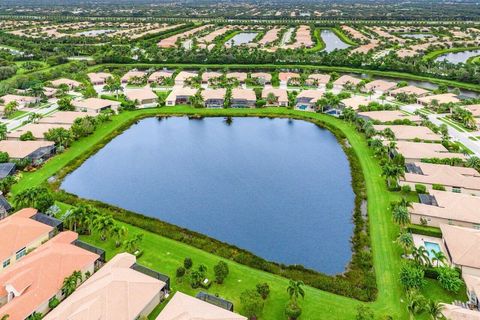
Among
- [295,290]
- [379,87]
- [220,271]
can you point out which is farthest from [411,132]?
[220,271]

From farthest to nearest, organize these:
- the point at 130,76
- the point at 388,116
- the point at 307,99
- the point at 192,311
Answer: the point at 130,76 < the point at 307,99 < the point at 388,116 < the point at 192,311

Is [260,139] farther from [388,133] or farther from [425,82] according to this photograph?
[425,82]

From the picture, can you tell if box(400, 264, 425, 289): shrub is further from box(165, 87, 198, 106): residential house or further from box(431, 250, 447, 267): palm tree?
box(165, 87, 198, 106): residential house

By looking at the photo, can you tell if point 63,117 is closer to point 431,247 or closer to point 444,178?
point 444,178

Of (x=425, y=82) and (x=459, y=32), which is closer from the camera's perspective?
(x=425, y=82)

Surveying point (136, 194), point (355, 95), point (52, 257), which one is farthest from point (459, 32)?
point (52, 257)

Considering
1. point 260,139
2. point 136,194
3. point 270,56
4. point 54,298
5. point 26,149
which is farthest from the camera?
point 270,56

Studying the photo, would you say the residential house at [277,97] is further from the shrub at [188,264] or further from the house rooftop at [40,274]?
the house rooftop at [40,274]
